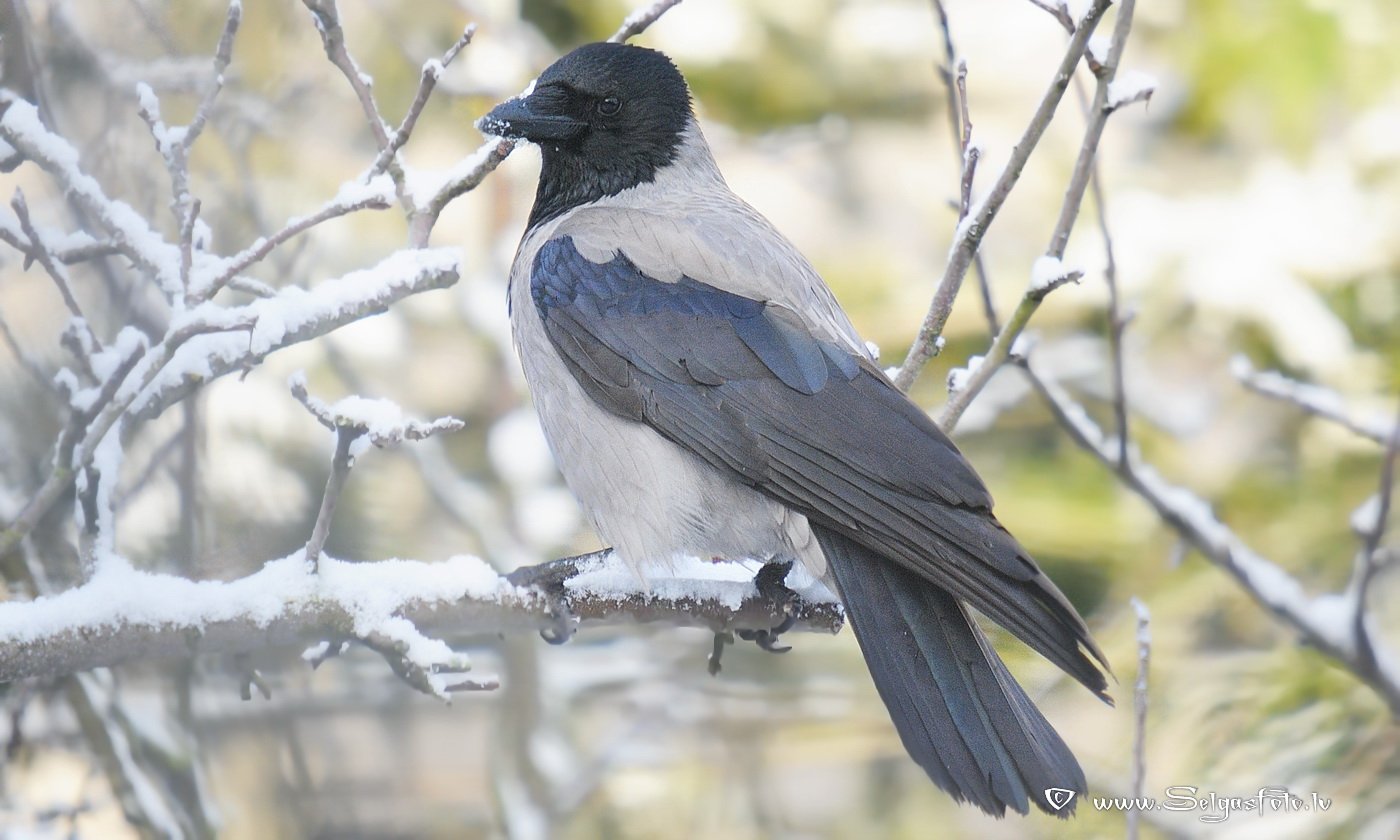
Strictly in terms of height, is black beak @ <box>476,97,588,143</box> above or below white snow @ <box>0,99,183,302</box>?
above

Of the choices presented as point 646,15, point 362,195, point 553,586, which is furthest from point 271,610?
point 646,15

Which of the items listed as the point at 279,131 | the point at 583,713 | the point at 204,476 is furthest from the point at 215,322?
the point at 583,713

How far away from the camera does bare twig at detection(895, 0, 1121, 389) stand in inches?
106

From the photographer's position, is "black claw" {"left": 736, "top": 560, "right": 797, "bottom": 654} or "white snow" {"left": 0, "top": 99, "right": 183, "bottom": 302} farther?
"black claw" {"left": 736, "top": 560, "right": 797, "bottom": 654}

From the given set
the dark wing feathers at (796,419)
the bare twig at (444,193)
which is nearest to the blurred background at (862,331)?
the bare twig at (444,193)

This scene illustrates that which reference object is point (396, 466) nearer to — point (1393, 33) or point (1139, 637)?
point (1139, 637)

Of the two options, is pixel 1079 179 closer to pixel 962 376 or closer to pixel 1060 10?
pixel 1060 10

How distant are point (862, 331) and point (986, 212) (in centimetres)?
362

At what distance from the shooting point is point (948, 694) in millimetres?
2783

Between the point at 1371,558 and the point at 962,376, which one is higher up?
the point at 962,376

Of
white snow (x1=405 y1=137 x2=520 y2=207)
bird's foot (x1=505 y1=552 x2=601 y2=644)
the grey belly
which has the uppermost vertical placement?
white snow (x1=405 y1=137 x2=520 y2=207)

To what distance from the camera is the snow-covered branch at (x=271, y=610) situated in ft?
8.02

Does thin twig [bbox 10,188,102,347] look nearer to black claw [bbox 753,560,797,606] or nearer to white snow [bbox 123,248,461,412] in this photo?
white snow [bbox 123,248,461,412]

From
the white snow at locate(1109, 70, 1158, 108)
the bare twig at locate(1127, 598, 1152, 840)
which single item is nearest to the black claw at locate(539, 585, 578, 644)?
the bare twig at locate(1127, 598, 1152, 840)
